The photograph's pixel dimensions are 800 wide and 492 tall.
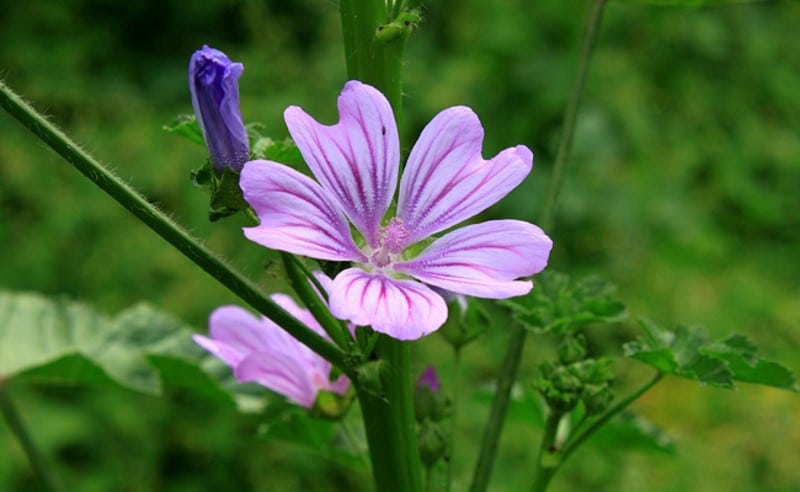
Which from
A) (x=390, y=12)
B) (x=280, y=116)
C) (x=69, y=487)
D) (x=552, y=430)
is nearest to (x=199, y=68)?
(x=390, y=12)

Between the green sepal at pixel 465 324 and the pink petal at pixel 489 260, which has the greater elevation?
the pink petal at pixel 489 260

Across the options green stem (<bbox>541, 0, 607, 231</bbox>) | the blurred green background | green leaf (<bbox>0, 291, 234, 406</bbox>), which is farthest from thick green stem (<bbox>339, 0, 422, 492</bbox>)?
the blurred green background

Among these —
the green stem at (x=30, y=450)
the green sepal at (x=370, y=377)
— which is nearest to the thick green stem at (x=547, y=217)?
the green sepal at (x=370, y=377)

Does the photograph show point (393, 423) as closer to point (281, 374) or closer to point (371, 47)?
point (281, 374)

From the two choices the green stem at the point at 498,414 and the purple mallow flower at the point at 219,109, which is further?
the green stem at the point at 498,414

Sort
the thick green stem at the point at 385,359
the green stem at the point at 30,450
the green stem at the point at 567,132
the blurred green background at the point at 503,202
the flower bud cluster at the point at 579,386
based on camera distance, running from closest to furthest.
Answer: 1. the thick green stem at the point at 385,359
2. the flower bud cluster at the point at 579,386
3. the green stem at the point at 567,132
4. the green stem at the point at 30,450
5. the blurred green background at the point at 503,202

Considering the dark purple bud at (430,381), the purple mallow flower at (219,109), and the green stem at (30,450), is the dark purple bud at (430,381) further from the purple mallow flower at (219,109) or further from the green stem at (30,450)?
the green stem at (30,450)

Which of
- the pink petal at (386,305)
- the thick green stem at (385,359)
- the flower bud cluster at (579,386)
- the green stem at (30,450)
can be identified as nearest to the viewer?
the pink petal at (386,305)

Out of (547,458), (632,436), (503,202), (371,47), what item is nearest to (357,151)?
(371,47)
